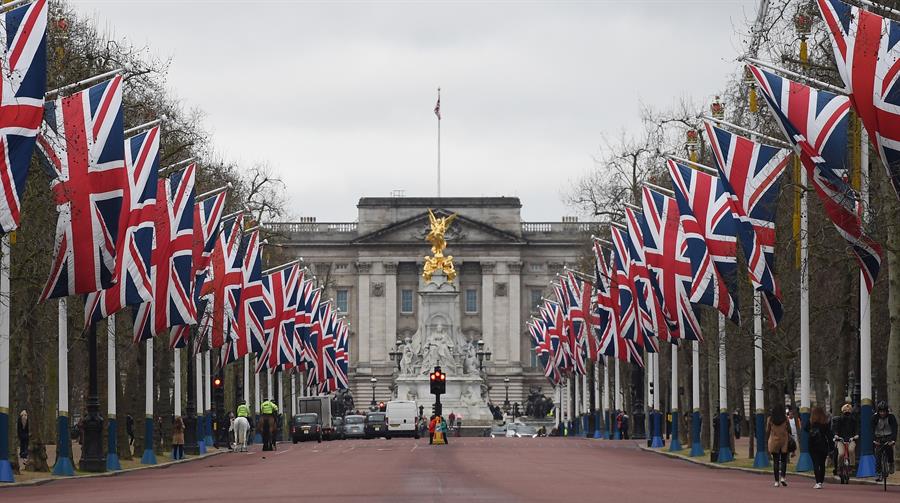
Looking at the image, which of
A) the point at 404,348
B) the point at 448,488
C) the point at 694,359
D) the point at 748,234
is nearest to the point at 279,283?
the point at 694,359

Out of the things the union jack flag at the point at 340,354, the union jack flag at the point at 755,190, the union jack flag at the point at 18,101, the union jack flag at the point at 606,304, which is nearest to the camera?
the union jack flag at the point at 18,101

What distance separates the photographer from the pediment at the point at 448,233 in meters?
198

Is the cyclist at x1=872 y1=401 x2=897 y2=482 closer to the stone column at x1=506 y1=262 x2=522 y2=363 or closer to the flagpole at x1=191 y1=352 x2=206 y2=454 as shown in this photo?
the flagpole at x1=191 y1=352 x2=206 y2=454

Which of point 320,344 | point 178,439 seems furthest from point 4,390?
point 320,344

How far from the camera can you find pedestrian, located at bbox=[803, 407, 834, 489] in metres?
37.2

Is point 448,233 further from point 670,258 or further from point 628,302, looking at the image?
point 670,258

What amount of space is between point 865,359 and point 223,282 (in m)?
30.0

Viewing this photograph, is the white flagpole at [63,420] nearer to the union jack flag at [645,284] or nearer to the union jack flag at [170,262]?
the union jack flag at [170,262]

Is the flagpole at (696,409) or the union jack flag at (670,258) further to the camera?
the flagpole at (696,409)

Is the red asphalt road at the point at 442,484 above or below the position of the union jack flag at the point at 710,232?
below

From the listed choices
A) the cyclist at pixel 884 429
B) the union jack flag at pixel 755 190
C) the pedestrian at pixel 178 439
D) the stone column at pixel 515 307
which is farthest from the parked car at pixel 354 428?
the stone column at pixel 515 307

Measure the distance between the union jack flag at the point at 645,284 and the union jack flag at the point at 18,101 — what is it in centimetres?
2686

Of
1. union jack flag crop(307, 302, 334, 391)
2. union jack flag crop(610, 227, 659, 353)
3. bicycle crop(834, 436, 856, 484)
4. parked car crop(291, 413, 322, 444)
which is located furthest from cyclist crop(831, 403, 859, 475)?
union jack flag crop(307, 302, 334, 391)

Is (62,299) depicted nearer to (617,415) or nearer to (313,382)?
(617,415)
